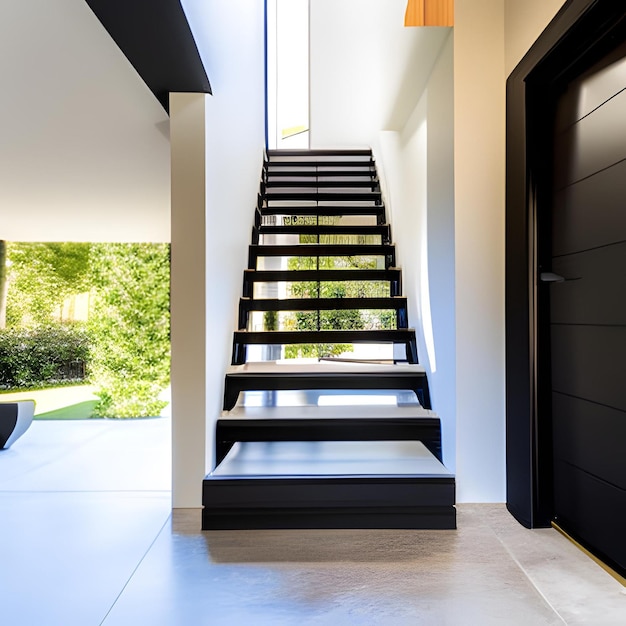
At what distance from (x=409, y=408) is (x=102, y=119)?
2.48m

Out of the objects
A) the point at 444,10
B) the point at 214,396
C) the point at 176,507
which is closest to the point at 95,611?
the point at 176,507

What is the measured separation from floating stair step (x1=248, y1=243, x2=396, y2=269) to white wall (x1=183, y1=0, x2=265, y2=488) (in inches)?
3.8

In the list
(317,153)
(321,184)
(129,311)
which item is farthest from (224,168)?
(129,311)

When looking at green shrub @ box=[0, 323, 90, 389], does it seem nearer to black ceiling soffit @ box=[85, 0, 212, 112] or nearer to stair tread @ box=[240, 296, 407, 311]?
stair tread @ box=[240, 296, 407, 311]

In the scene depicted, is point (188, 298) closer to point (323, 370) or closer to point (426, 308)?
point (323, 370)

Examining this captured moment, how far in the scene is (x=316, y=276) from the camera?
10.7 ft

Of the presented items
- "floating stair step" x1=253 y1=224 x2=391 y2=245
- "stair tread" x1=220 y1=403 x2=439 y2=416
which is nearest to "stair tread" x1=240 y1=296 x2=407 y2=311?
"stair tread" x1=220 y1=403 x2=439 y2=416

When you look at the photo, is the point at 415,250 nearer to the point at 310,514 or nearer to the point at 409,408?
the point at 409,408

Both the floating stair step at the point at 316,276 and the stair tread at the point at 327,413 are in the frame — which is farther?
the floating stair step at the point at 316,276

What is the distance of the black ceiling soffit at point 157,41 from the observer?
5.31 feet

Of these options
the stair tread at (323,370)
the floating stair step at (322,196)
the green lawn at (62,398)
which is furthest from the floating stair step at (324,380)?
the green lawn at (62,398)

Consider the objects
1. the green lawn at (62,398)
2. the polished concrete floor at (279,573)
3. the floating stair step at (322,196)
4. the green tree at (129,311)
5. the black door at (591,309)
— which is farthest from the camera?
the green tree at (129,311)

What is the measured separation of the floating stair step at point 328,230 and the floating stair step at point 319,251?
30cm

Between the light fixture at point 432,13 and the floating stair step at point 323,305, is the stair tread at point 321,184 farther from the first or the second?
the light fixture at point 432,13
